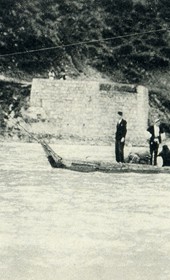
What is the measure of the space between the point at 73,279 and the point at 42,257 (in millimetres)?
894

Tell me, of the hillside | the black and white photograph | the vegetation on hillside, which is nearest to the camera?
the black and white photograph

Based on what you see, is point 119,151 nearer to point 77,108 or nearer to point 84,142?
point 84,142

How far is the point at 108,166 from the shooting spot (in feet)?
48.7

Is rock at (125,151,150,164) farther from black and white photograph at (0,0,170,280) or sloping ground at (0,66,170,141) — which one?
sloping ground at (0,66,170,141)

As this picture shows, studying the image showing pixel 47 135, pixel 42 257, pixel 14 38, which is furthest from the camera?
pixel 14 38

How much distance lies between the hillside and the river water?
1889 cm

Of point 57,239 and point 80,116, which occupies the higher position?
point 80,116

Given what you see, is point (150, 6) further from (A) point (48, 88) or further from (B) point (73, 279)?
(B) point (73, 279)

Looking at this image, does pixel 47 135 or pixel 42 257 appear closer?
pixel 42 257

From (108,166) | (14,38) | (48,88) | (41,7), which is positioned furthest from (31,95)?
(108,166)

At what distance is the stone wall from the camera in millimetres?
26266

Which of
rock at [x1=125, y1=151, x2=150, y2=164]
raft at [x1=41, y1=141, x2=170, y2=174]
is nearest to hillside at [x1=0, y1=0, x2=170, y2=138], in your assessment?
rock at [x1=125, y1=151, x2=150, y2=164]

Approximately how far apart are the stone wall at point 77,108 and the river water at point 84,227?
40.0 ft

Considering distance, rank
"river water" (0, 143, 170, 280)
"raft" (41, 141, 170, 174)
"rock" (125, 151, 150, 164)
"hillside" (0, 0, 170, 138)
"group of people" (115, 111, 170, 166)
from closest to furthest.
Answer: "river water" (0, 143, 170, 280), "raft" (41, 141, 170, 174), "group of people" (115, 111, 170, 166), "rock" (125, 151, 150, 164), "hillside" (0, 0, 170, 138)
